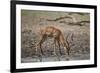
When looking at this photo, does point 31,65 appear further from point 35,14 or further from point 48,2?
point 48,2

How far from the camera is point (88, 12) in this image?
83.4 inches

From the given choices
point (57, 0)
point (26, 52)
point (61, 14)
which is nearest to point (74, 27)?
point (61, 14)

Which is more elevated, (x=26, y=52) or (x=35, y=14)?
(x=35, y=14)

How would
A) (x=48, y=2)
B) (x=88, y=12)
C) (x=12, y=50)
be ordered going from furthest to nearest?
(x=88, y=12) < (x=48, y=2) < (x=12, y=50)

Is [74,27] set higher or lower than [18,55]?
higher

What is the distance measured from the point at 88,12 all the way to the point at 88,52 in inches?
17.5

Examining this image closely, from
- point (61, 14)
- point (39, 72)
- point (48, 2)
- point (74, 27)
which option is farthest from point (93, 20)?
point (39, 72)

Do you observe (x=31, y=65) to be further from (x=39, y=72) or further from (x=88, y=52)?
(x=88, y=52)

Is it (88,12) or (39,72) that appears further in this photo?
(88,12)

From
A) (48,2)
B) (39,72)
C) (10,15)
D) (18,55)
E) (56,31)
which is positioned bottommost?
(39,72)

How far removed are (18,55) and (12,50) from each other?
8cm

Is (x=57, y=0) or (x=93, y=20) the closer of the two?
Answer: (x=57, y=0)

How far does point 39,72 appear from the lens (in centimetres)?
194

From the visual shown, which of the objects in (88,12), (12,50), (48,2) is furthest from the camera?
(88,12)
